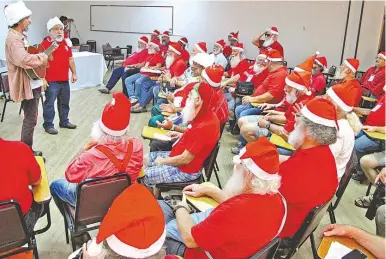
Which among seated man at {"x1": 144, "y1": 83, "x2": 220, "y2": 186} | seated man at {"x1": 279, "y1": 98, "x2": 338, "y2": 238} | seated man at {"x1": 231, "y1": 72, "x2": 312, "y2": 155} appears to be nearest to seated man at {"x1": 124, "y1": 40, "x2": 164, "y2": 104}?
seated man at {"x1": 231, "y1": 72, "x2": 312, "y2": 155}

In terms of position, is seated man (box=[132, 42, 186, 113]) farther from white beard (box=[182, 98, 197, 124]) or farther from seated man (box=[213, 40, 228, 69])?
white beard (box=[182, 98, 197, 124])

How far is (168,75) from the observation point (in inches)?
223

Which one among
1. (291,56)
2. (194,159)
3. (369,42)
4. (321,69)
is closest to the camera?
(194,159)

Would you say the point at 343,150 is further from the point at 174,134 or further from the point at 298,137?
the point at 174,134

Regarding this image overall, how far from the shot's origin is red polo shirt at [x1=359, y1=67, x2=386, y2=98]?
5.10 m

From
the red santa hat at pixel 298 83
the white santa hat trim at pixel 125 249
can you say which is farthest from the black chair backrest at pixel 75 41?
the white santa hat trim at pixel 125 249

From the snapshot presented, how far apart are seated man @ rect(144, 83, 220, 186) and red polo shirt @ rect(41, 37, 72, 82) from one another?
2.59 m

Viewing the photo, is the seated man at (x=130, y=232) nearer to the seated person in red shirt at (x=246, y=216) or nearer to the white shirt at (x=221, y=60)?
the seated person in red shirt at (x=246, y=216)

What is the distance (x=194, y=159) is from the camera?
2.63 metres

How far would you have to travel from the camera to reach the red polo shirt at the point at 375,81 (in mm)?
5098

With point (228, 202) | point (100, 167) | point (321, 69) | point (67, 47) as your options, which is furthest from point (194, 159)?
point (321, 69)

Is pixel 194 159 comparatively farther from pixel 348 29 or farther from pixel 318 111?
pixel 348 29

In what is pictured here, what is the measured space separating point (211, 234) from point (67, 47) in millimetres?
4017

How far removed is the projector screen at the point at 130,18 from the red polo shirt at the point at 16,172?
8.19 metres
